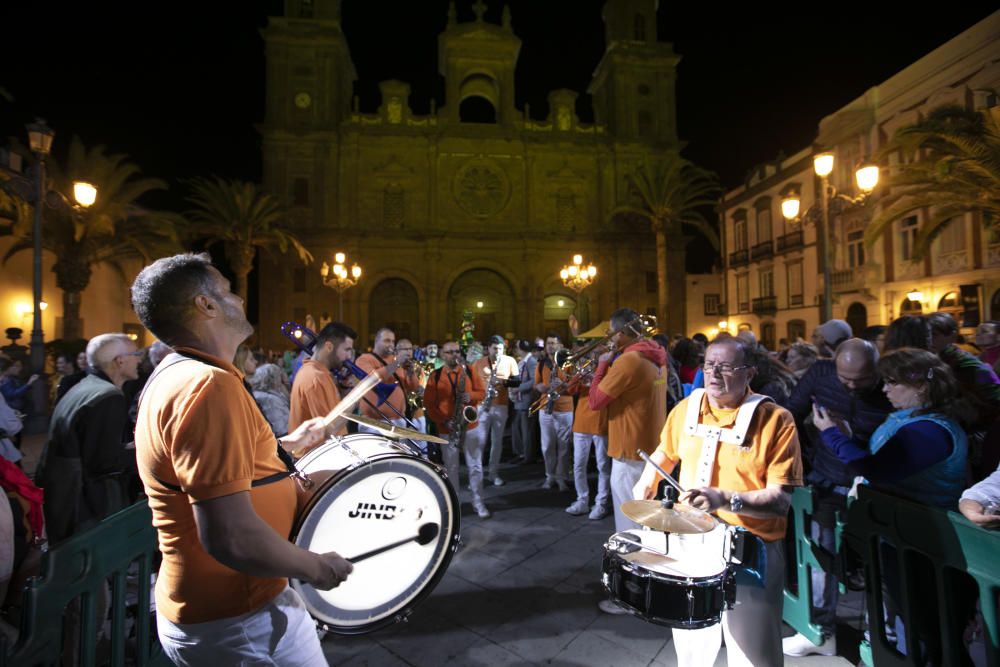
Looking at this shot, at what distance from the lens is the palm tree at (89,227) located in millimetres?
15125

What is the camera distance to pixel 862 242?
79.3ft

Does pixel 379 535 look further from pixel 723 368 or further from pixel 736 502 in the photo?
pixel 723 368

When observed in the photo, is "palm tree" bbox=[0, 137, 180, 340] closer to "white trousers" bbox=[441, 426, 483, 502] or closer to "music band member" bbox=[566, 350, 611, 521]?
"white trousers" bbox=[441, 426, 483, 502]

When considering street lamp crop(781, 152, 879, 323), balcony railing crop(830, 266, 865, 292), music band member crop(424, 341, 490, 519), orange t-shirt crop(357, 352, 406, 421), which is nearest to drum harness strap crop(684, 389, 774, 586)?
orange t-shirt crop(357, 352, 406, 421)

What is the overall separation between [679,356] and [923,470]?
5495 mm

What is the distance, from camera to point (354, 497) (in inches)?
81.0

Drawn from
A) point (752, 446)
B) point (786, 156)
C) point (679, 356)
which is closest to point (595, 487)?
point (679, 356)

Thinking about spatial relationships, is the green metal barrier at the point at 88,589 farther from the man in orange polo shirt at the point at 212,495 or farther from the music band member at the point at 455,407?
the music band member at the point at 455,407

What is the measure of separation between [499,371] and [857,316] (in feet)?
82.9

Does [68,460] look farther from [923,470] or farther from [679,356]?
[679,356]

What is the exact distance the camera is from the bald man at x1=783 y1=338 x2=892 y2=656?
10.6ft

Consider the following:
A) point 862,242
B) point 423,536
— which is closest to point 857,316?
point 862,242

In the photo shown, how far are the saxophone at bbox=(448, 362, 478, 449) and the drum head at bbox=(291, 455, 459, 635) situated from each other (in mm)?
3763

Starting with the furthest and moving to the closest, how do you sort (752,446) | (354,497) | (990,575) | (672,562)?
(752,446) → (672,562) → (354,497) → (990,575)
